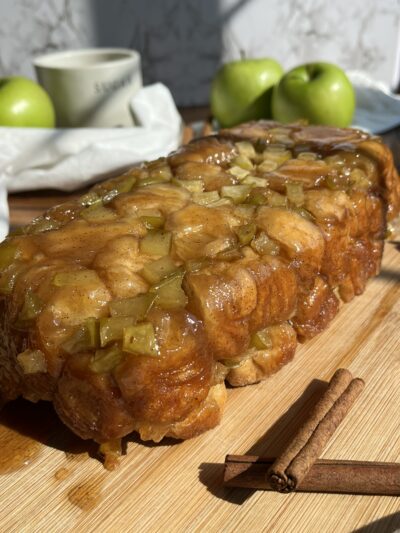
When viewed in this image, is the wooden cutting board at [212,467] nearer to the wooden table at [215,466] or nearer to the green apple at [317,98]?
the wooden table at [215,466]

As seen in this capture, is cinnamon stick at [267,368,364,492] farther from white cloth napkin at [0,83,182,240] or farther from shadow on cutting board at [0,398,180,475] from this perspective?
white cloth napkin at [0,83,182,240]

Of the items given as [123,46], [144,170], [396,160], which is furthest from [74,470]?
[123,46]

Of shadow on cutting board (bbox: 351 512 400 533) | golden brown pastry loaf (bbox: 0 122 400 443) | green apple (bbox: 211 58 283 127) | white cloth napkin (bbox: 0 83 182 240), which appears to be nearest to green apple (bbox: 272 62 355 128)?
green apple (bbox: 211 58 283 127)

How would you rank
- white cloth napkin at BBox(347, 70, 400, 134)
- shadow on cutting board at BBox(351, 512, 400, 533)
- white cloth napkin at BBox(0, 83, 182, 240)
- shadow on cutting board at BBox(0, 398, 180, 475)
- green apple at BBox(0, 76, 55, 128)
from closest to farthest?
1. shadow on cutting board at BBox(351, 512, 400, 533)
2. shadow on cutting board at BBox(0, 398, 180, 475)
3. white cloth napkin at BBox(0, 83, 182, 240)
4. green apple at BBox(0, 76, 55, 128)
5. white cloth napkin at BBox(347, 70, 400, 134)

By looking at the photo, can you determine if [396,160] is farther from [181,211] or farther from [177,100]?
[177,100]

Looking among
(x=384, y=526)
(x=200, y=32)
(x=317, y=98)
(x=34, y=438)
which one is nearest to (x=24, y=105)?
(x=317, y=98)

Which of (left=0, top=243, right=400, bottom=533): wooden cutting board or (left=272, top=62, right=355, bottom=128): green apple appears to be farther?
(left=272, top=62, right=355, bottom=128): green apple
